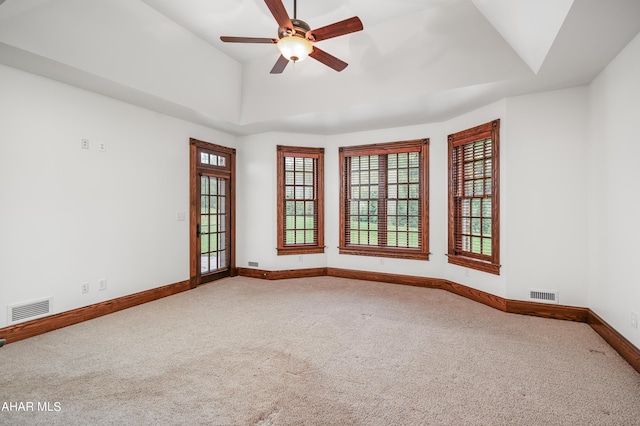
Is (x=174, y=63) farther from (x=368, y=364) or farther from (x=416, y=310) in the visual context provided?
(x=416, y=310)

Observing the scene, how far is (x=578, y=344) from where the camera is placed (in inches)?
119

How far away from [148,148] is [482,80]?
14.7 ft

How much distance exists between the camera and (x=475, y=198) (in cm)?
457

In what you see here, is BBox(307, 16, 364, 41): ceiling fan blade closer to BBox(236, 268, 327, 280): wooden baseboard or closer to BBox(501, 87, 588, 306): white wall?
BBox(501, 87, 588, 306): white wall

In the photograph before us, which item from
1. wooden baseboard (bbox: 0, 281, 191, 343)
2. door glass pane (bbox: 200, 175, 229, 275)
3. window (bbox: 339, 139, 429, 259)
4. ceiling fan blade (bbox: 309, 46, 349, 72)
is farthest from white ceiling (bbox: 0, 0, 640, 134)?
wooden baseboard (bbox: 0, 281, 191, 343)

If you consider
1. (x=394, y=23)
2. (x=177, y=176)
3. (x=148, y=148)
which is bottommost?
(x=177, y=176)

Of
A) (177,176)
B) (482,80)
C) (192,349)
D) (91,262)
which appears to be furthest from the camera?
(177,176)

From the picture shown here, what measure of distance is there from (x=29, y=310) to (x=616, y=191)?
6054 mm

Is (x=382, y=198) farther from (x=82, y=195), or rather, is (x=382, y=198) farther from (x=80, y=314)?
(x=80, y=314)

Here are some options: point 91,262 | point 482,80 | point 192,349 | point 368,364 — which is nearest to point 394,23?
point 482,80

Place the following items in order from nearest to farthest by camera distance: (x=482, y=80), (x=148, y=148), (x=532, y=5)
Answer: (x=532, y=5), (x=482, y=80), (x=148, y=148)

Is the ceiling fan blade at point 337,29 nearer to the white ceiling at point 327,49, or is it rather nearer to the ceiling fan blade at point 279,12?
the ceiling fan blade at point 279,12

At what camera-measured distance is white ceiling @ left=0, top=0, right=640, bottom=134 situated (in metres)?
2.74

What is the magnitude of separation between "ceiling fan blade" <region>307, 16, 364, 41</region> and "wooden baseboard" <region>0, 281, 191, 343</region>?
13.0 ft
